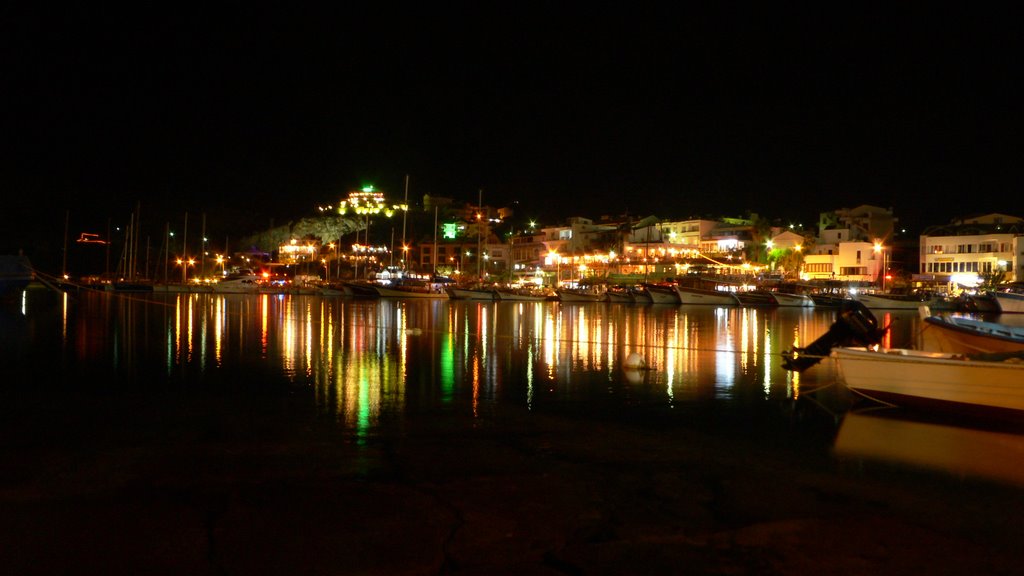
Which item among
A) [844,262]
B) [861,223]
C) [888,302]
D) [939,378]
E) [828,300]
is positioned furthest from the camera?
[861,223]

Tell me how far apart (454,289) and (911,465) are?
54.1m

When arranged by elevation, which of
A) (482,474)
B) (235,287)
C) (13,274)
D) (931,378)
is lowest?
(482,474)

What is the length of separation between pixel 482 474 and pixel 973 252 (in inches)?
2750

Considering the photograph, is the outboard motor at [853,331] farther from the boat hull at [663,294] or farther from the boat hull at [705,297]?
the boat hull at [663,294]

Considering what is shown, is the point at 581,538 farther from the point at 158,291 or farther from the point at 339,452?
the point at 158,291

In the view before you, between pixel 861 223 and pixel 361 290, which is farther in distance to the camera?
pixel 861 223

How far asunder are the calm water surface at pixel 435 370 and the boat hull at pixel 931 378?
78 cm

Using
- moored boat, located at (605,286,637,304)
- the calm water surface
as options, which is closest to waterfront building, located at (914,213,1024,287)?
moored boat, located at (605,286,637,304)

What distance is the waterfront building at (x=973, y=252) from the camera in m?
61.1

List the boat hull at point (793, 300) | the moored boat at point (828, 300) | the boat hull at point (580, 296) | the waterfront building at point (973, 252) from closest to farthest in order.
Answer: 1. the moored boat at point (828, 300)
2. the boat hull at point (793, 300)
3. the boat hull at point (580, 296)
4. the waterfront building at point (973, 252)

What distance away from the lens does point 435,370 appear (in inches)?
584

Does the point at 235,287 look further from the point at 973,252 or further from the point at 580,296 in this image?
the point at 973,252

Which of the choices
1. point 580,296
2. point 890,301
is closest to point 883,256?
point 890,301

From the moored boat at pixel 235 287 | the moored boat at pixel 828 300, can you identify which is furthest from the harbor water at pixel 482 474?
the moored boat at pixel 235 287
